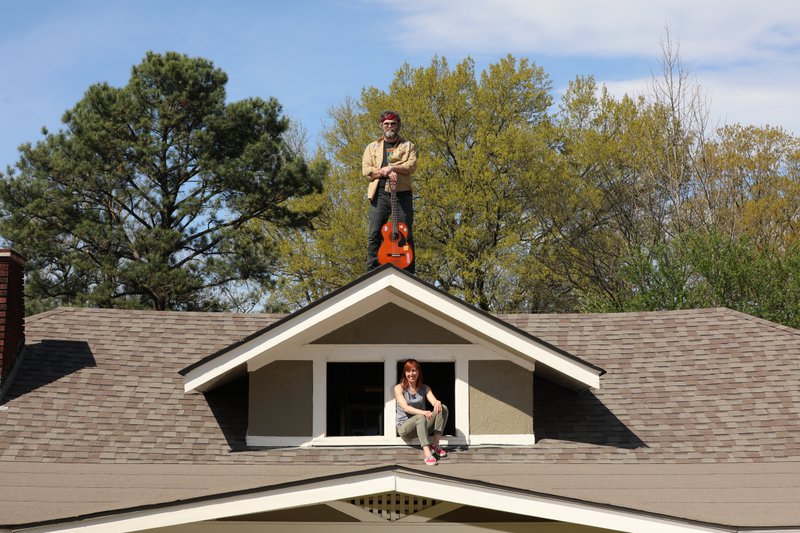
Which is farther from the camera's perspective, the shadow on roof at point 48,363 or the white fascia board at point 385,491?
the shadow on roof at point 48,363

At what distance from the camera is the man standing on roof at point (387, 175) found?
15.4 metres

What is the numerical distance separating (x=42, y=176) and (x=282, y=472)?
23.5 meters

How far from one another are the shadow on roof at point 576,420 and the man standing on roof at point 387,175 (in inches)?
100

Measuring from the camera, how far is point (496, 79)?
128ft

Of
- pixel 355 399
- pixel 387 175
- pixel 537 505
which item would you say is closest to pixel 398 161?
pixel 387 175

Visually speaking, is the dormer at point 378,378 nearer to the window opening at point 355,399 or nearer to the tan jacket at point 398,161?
the window opening at point 355,399

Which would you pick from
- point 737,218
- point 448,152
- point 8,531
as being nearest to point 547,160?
point 448,152

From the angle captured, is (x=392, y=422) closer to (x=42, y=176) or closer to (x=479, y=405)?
(x=479, y=405)

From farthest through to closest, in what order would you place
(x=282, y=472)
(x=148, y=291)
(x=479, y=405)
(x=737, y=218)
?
(x=737, y=218) → (x=148, y=291) → (x=479, y=405) → (x=282, y=472)

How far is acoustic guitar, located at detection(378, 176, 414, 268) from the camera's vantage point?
14852 millimetres

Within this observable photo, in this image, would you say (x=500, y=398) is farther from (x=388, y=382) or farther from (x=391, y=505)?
(x=391, y=505)

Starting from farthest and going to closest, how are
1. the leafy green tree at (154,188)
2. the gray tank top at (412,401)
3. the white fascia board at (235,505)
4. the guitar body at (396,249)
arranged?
the leafy green tree at (154,188) < the guitar body at (396,249) < the gray tank top at (412,401) < the white fascia board at (235,505)

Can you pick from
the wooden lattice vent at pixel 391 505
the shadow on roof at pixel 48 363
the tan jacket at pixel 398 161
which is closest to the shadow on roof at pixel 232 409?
the shadow on roof at pixel 48 363

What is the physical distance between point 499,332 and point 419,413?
1.33 m
